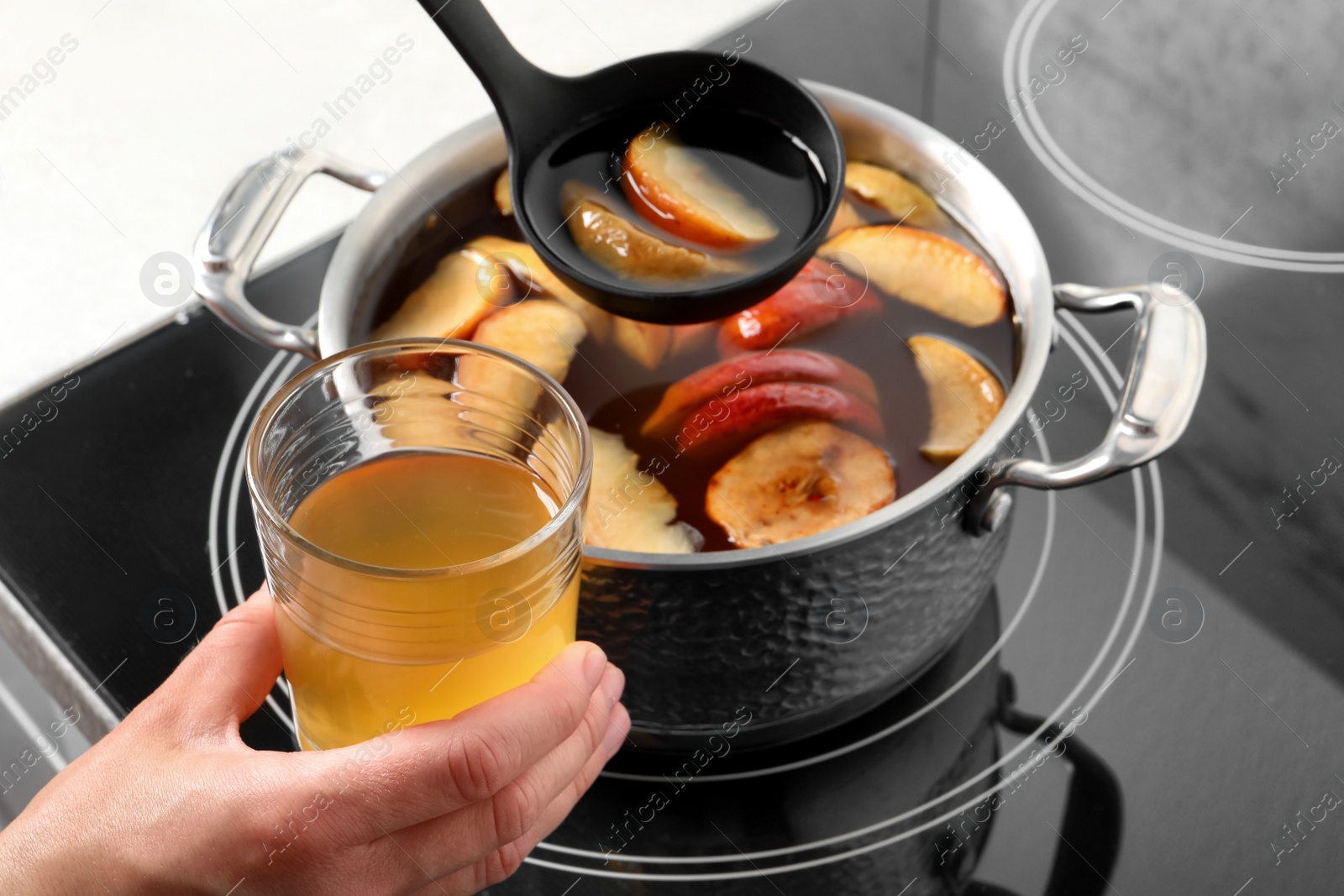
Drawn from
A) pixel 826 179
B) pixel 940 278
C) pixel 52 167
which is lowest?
pixel 940 278

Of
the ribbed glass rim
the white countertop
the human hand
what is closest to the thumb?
the human hand

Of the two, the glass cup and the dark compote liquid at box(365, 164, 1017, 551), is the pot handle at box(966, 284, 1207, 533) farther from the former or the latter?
the glass cup

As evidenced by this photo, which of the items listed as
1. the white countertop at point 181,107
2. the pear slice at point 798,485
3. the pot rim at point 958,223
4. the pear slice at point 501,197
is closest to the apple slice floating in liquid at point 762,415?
the pear slice at point 798,485

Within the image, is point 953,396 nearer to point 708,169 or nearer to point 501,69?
point 708,169

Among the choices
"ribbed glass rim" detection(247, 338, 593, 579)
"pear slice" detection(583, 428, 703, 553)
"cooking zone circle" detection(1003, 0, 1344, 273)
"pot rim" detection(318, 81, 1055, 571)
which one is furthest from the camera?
"cooking zone circle" detection(1003, 0, 1344, 273)

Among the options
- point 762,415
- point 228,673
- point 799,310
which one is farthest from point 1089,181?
point 228,673

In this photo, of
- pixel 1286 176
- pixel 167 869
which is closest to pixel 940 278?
pixel 1286 176

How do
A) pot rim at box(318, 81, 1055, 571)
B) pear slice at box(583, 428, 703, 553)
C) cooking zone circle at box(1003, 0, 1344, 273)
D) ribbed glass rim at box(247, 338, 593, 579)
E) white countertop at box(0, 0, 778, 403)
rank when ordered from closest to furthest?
ribbed glass rim at box(247, 338, 593, 579)
pot rim at box(318, 81, 1055, 571)
pear slice at box(583, 428, 703, 553)
cooking zone circle at box(1003, 0, 1344, 273)
white countertop at box(0, 0, 778, 403)

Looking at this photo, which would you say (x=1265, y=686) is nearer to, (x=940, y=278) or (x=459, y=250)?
(x=940, y=278)
